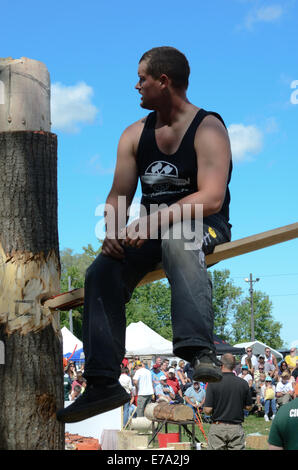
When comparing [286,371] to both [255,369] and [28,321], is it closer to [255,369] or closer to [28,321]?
[255,369]

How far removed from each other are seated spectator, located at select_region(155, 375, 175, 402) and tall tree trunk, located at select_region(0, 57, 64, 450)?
12.7 metres

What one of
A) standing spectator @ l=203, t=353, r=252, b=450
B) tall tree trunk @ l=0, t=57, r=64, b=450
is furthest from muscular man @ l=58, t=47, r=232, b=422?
standing spectator @ l=203, t=353, r=252, b=450

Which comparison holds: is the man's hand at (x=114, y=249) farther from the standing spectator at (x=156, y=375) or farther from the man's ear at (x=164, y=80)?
the standing spectator at (x=156, y=375)

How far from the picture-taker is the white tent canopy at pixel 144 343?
82.5 feet

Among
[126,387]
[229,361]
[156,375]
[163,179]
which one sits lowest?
[126,387]

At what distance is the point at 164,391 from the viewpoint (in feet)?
52.0

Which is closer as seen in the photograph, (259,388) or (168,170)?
(168,170)

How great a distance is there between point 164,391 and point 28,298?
13114 mm

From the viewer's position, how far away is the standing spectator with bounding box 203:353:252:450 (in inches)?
346

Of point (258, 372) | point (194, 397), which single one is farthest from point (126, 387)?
point (258, 372)

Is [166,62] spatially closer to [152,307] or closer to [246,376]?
[246,376]

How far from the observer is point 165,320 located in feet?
233

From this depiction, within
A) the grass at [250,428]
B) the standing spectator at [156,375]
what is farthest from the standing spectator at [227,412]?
the standing spectator at [156,375]
